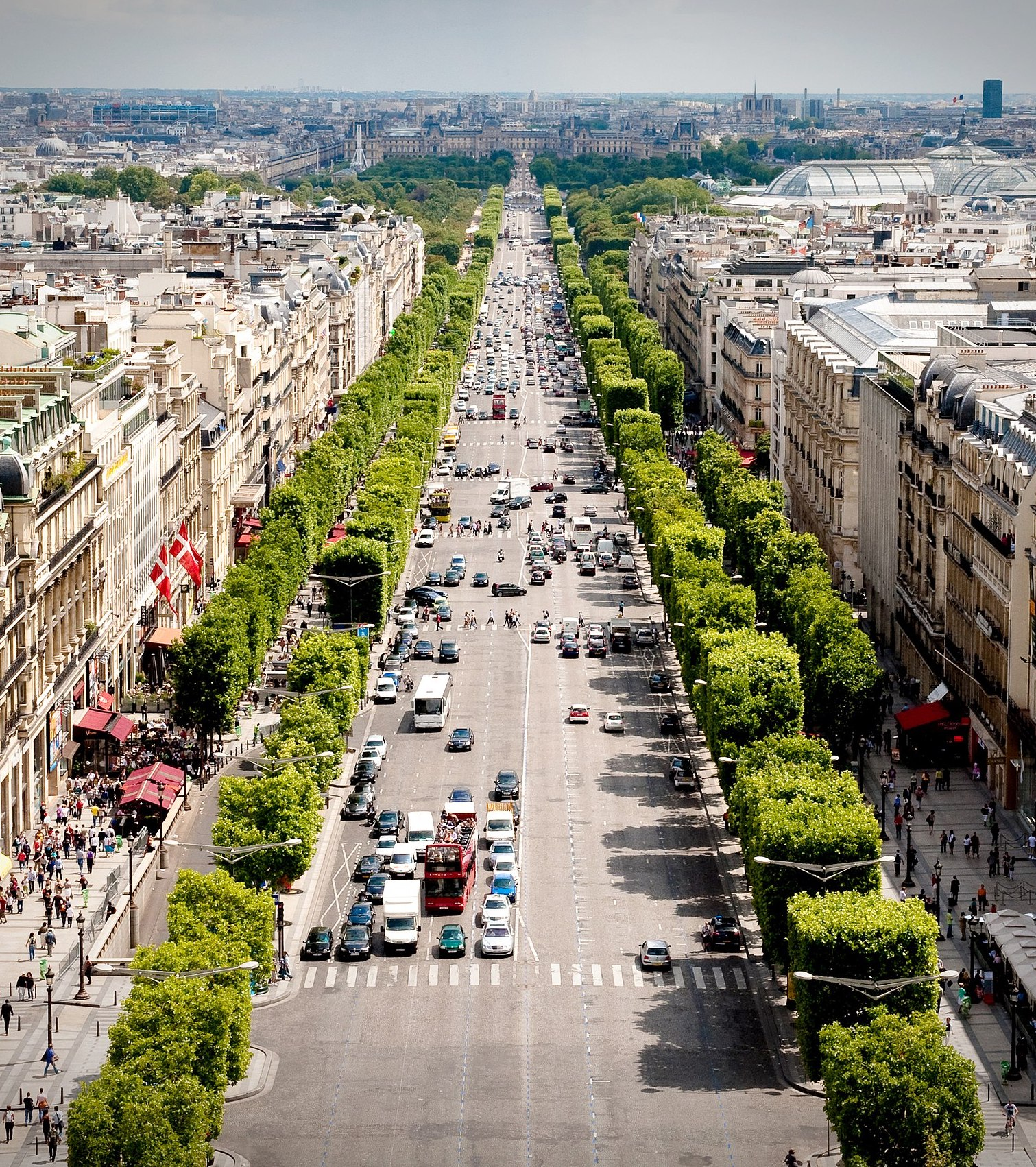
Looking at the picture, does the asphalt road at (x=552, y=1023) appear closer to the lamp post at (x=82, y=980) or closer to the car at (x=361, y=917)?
the car at (x=361, y=917)

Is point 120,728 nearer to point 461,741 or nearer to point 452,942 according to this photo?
point 461,741

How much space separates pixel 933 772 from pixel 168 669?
45718 millimetres

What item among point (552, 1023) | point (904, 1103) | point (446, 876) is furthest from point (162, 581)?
point (904, 1103)

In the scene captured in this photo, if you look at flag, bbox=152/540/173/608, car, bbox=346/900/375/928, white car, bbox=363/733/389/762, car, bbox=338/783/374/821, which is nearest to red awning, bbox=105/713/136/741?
flag, bbox=152/540/173/608

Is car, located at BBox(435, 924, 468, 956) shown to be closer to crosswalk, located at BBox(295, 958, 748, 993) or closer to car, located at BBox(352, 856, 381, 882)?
crosswalk, located at BBox(295, 958, 748, 993)

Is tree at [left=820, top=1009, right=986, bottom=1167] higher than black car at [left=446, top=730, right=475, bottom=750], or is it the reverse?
tree at [left=820, top=1009, right=986, bottom=1167]

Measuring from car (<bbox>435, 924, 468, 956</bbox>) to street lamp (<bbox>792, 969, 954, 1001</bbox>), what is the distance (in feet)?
70.0

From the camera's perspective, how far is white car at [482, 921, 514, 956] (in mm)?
102062

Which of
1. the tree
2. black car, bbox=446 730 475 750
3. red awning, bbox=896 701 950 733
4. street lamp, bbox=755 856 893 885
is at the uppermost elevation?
street lamp, bbox=755 856 893 885

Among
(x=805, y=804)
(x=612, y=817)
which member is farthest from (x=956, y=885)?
(x=612, y=817)

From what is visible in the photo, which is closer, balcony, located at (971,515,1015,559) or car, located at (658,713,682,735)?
balcony, located at (971,515,1015,559)

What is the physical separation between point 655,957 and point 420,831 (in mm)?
19909

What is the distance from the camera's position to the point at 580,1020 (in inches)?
3708

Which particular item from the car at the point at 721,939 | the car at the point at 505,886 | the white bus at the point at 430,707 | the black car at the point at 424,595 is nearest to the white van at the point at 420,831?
the car at the point at 505,886
